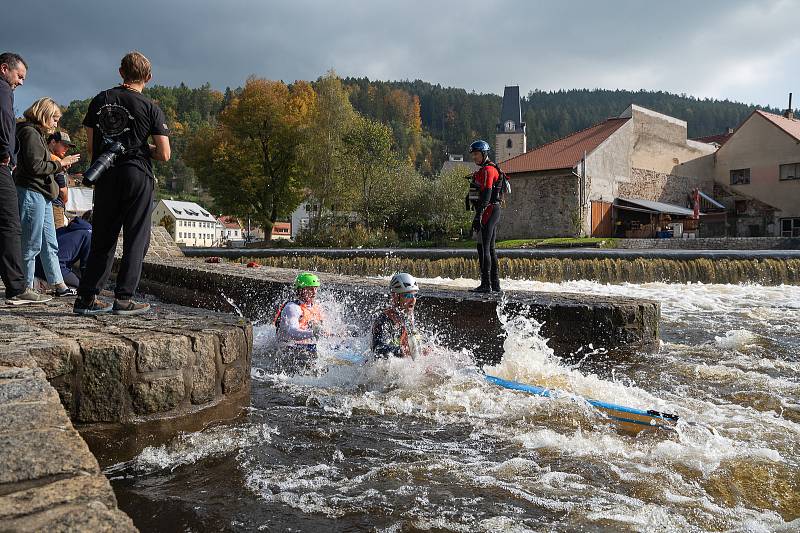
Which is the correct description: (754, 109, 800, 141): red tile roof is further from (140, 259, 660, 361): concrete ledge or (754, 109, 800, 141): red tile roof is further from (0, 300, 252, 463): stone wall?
(0, 300, 252, 463): stone wall

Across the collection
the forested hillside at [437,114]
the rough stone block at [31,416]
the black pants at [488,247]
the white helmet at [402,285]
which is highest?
the forested hillside at [437,114]

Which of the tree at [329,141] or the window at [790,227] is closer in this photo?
the window at [790,227]

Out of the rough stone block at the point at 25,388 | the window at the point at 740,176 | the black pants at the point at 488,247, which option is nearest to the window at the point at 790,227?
the window at the point at 740,176

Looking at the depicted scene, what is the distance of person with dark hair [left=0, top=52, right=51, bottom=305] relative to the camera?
18.0ft

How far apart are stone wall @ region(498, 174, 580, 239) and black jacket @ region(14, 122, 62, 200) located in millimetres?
32546

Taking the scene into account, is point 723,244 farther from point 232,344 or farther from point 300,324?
point 232,344

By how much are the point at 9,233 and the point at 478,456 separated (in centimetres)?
487

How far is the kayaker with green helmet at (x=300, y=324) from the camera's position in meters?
6.24

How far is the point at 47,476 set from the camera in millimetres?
1782

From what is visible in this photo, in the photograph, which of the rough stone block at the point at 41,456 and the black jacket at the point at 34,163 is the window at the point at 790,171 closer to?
the black jacket at the point at 34,163

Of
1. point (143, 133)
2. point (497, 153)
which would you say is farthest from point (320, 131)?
point (497, 153)

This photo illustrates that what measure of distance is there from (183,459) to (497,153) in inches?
3575

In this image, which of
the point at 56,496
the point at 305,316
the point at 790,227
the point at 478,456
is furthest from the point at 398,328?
the point at 790,227

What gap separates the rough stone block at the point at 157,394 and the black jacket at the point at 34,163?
3.56m
